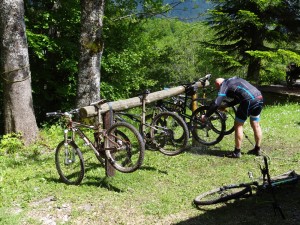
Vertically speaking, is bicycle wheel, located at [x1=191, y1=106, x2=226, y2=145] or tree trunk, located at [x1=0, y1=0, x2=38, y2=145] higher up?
tree trunk, located at [x1=0, y1=0, x2=38, y2=145]

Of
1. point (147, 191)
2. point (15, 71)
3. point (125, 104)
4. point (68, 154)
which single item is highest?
point (15, 71)

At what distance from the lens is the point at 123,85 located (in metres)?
15.0

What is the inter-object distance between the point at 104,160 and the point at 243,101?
10.2ft

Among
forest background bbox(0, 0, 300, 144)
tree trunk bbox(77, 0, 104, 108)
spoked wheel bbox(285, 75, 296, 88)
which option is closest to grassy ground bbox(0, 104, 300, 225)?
tree trunk bbox(77, 0, 104, 108)

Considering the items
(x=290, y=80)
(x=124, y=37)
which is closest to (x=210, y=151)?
(x=124, y=37)

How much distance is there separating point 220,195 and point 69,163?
2850 millimetres

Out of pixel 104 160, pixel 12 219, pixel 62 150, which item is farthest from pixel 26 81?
pixel 12 219

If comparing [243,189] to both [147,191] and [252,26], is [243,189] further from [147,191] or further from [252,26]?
[252,26]

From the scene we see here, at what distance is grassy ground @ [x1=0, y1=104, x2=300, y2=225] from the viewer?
17.5ft

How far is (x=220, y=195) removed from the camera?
18.7ft

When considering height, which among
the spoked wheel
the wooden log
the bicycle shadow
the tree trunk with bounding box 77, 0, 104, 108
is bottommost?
the bicycle shadow

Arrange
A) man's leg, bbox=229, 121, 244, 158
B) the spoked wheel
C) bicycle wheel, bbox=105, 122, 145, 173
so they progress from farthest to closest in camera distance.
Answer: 1. the spoked wheel
2. man's leg, bbox=229, 121, 244, 158
3. bicycle wheel, bbox=105, 122, 145, 173

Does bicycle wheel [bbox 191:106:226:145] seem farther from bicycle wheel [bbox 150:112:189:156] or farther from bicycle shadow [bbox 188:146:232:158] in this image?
bicycle wheel [bbox 150:112:189:156]

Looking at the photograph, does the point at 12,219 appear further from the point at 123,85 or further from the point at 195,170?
the point at 123,85
